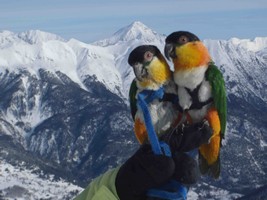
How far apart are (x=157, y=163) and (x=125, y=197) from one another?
1.53 ft

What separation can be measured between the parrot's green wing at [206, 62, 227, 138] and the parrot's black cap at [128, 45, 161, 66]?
509 mm

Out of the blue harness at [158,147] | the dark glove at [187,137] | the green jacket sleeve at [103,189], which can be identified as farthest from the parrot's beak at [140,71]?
the green jacket sleeve at [103,189]

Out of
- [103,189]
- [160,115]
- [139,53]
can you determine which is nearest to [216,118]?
[160,115]

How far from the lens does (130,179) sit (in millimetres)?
4559

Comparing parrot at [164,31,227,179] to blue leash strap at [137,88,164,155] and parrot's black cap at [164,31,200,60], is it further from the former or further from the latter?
blue leash strap at [137,88,164,155]

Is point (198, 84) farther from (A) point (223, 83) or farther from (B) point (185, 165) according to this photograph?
(B) point (185, 165)

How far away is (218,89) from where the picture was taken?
471cm

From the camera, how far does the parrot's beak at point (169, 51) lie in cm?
457

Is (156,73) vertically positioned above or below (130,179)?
above

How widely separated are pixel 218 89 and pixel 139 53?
2.50 ft

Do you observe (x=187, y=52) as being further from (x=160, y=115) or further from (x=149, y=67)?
(x=160, y=115)

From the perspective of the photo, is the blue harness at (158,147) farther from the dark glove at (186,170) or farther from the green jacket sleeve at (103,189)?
the green jacket sleeve at (103,189)

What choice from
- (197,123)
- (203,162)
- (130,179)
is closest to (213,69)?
(197,123)

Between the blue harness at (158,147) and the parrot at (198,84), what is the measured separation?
26 centimetres
